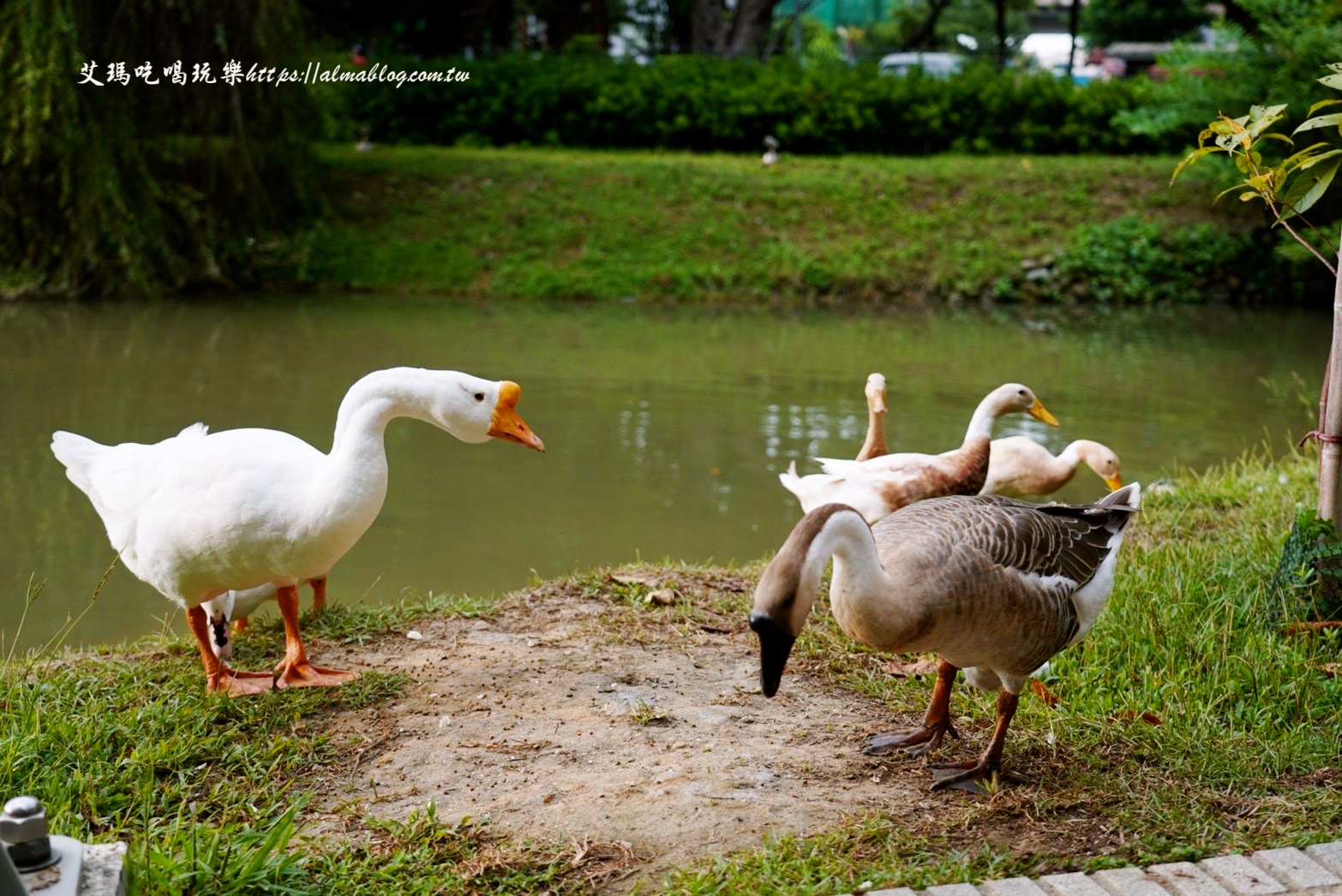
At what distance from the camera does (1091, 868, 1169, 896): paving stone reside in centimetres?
291

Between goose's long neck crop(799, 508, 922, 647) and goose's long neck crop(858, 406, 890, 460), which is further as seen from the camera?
goose's long neck crop(858, 406, 890, 460)

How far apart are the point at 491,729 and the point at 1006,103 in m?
19.9

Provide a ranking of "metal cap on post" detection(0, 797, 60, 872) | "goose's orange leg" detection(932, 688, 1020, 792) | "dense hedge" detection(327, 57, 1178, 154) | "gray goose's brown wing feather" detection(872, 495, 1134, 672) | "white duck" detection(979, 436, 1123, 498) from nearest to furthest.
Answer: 1. "metal cap on post" detection(0, 797, 60, 872)
2. "gray goose's brown wing feather" detection(872, 495, 1134, 672)
3. "goose's orange leg" detection(932, 688, 1020, 792)
4. "white duck" detection(979, 436, 1123, 498)
5. "dense hedge" detection(327, 57, 1178, 154)

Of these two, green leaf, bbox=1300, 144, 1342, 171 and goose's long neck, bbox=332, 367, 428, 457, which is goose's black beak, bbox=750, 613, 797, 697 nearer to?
goose's long neck, bbox=332, 367, 428, 457

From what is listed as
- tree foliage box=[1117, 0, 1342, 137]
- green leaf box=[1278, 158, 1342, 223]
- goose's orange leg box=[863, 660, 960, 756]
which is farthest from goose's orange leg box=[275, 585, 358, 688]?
tree foliage box=[1117, 0, 1342, 137]

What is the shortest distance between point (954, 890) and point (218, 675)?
2.51m

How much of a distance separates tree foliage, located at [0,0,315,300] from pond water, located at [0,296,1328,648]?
619mm

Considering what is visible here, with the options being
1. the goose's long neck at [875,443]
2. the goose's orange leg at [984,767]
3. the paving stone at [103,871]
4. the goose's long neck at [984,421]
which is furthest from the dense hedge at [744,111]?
the paving stone at [103,871]

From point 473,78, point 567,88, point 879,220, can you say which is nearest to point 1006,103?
point 879,220

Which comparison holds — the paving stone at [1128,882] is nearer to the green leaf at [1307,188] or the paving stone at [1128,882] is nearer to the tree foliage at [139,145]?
the green leaf at [1307,188]

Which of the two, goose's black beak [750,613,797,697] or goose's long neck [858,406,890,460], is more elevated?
goose's black beak [750,613,797,697]

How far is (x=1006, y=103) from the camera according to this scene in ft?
70.1

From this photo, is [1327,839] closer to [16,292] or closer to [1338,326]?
[1338,326]

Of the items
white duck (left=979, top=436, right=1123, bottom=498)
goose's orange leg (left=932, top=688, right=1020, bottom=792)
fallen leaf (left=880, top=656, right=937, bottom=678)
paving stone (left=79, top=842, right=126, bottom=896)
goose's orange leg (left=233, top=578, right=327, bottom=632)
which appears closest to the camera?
paving stone (left=79, top=842, right=126, bottom=896)
